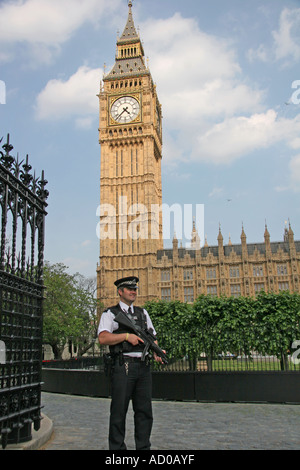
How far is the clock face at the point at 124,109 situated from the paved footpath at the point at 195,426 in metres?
53.7

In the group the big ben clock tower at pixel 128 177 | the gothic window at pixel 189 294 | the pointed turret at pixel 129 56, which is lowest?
the gothic window at pixel 189 294

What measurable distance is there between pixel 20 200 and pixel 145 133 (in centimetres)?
5520

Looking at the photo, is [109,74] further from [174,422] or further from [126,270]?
[174,422]

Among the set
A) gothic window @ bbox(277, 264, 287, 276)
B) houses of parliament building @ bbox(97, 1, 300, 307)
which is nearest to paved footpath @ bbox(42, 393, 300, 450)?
houses of parliament building @ bbox(97, 1, 300, 307)

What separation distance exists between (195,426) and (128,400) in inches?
121

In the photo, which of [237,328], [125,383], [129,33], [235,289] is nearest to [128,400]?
[125,383]

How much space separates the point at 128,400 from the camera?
4.54 metres

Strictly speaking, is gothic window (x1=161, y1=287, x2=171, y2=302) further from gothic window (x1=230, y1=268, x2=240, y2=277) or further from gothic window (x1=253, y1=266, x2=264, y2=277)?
gothic window (x1=253, y1=266, x2=264, y2=277)

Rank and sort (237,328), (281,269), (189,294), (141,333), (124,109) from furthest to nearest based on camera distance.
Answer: (124,109) → (189,294) → (281,269) → (237,328) → (141,333)

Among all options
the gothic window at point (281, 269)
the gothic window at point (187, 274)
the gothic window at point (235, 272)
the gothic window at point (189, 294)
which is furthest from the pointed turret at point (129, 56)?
the gothic window at point (281, 269)

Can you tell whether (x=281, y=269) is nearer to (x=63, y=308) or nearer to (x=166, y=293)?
(x=166, y=293)

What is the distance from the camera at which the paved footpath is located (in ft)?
18.5

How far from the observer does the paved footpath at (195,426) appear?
5.65m

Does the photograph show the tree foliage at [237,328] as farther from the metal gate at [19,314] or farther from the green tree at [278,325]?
the metal gate at [19,314]
